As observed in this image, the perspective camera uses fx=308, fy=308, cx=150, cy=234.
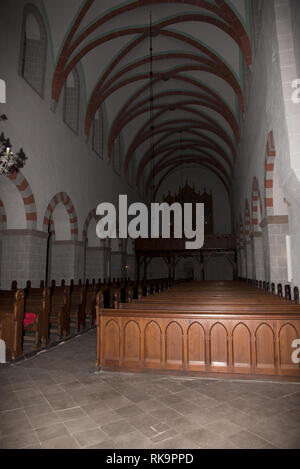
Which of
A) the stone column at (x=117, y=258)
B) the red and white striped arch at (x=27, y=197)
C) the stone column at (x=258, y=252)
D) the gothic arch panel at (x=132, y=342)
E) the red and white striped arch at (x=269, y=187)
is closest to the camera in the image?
the gothic arch panel at (x=132, y=342)

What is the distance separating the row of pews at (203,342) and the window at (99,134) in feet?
39.0

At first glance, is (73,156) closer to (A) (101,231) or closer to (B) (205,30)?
(A) (101,231)

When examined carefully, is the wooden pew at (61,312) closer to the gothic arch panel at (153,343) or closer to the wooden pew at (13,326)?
the wooden pew at (13,326)

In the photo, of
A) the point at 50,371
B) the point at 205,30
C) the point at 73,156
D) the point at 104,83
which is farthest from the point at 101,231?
the point at 50,371

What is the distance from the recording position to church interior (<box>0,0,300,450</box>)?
10.3ft

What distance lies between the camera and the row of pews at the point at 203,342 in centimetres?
410

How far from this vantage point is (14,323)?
5098mm

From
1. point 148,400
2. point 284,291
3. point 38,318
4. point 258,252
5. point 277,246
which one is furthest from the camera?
point 258,252

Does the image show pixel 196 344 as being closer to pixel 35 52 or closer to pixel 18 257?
pixel 18 257

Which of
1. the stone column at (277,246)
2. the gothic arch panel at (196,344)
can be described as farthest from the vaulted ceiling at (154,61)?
the gothic arch panel at (196,344)

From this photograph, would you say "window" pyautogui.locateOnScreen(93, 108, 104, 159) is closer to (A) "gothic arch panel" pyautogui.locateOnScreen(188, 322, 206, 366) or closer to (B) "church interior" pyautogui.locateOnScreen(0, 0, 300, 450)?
(B) "church interior" pyautogui.locateOnScreen(0, 0, 300, 450)

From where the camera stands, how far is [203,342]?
14.2 feet

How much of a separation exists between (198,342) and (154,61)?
1364cm

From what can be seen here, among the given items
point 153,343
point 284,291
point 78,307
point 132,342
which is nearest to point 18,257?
point 78,307
